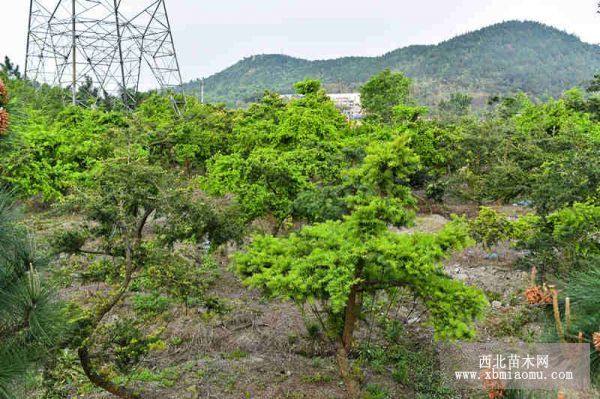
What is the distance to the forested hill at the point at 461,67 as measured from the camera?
98.3m

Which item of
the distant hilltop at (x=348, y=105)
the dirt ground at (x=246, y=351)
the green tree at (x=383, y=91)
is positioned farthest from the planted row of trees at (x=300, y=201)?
the green tree at (x=383, y=91)

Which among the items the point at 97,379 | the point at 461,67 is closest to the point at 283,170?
the point at 97,379

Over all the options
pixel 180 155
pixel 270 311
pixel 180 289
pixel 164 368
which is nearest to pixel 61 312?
pixel 180 289

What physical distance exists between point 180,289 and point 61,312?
3.45 meters

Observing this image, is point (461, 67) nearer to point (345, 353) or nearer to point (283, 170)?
point (283, 170)

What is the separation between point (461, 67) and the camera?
113312 mm

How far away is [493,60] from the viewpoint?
11956cm

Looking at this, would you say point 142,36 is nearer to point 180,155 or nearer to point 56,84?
point 56,84

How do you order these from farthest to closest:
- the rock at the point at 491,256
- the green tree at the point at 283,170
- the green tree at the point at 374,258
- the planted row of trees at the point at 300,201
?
the rock at the point at 491,256
the green tree at the point at 283,170
the planted row of trees at the point at 300,201
the green tree at the point at 374,258

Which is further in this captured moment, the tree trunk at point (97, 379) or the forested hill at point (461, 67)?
the forested hill at point (461, 67)

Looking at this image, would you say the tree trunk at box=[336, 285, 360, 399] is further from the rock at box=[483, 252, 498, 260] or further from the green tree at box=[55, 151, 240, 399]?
the rock at box=[483, 252, 498, 260]

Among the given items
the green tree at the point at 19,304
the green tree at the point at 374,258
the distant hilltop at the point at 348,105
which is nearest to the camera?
the green tree at the point at 19,304

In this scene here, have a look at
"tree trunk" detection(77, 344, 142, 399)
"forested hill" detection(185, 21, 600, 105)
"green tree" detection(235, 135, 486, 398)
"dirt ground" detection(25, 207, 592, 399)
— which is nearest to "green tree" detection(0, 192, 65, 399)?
"tree trunk" detection(77, 344, 142, 399)

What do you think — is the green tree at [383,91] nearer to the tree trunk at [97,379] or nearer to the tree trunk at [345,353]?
the tree trunk at [345,353]
